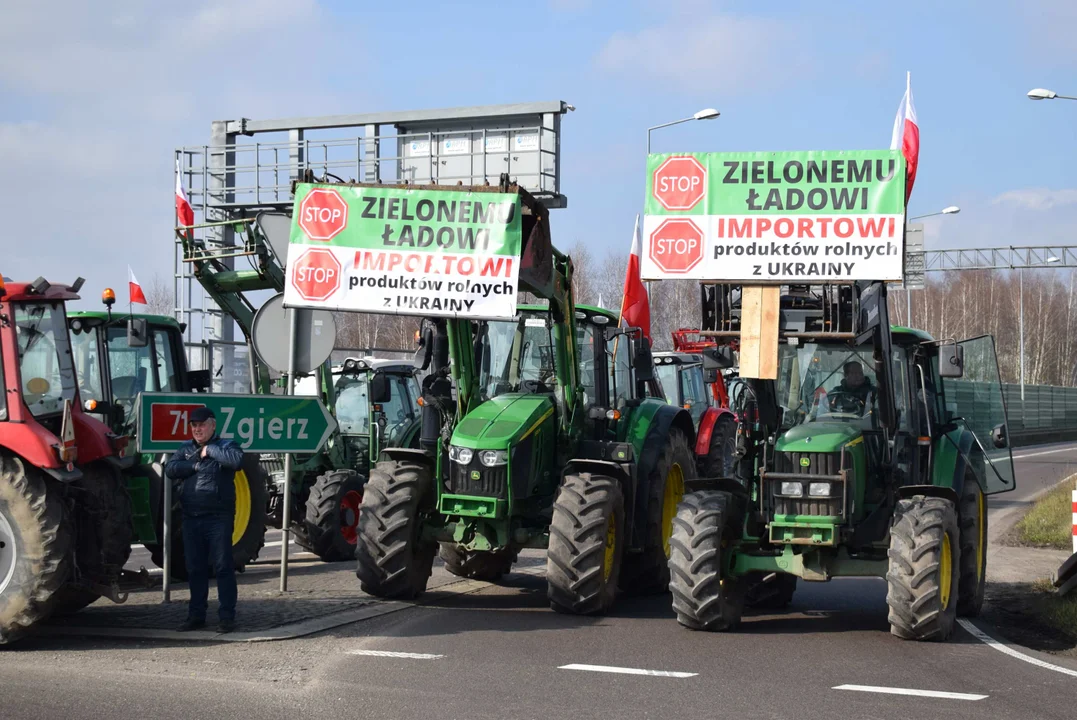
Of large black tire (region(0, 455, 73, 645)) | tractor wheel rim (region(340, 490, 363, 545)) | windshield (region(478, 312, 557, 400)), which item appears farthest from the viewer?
tractor wheel rim (region(340, 490, 363, 545))

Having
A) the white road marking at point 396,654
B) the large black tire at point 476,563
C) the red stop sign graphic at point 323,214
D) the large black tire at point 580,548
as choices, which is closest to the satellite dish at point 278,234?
the red stop sign graphic at point 323,214

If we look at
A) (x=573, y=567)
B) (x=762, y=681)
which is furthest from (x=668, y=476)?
(x=762, y=681)

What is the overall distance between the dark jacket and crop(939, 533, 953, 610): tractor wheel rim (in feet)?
16.8

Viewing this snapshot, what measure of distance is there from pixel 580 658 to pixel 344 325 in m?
50.7

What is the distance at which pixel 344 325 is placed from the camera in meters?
58.9

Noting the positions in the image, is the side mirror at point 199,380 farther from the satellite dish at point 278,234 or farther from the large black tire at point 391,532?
the large black tire at point 391,532

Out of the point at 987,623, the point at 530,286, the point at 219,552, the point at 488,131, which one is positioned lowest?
→ the point at 987,623

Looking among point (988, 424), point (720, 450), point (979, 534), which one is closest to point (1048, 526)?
point (720, 450)

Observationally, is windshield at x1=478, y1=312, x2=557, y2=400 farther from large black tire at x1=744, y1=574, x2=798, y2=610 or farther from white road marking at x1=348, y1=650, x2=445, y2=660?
white road marking at x1=348, y1=650, x2=445, y2=660

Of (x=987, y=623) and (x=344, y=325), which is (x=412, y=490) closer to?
(x=987, y=623)

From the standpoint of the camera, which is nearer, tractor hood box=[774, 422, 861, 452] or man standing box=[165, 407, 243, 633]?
man standing box=[165, 407, 243, 633]

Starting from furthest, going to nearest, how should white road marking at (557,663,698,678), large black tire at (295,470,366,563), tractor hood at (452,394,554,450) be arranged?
large black tire at (295,470,366,563), tractor hood at (452,394,554,450), white road marking at (557,663,698,678)

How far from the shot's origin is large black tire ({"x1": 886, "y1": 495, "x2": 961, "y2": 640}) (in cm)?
963

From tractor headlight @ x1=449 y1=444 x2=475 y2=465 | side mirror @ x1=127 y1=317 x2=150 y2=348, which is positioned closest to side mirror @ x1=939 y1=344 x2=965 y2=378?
tractor headlight @ x1=449 y1=444 x2=475 y2=465
